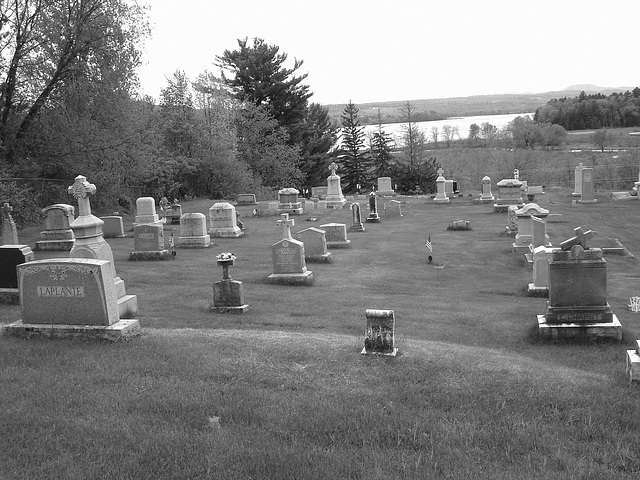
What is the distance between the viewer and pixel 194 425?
528 centimetres

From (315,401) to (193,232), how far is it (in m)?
15.9

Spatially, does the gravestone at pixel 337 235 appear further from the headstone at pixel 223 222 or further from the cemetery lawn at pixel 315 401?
the cemetery lawn at pixel 315 401

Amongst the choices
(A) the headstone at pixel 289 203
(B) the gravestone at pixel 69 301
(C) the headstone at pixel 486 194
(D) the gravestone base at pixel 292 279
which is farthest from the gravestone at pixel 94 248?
(C) the headstone at pixel 486 194

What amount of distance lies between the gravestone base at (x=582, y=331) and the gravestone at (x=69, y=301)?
623 cm

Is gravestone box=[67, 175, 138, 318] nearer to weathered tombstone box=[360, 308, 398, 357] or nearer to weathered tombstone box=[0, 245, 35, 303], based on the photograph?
weathered tombstone box=[0, 245, 35, 303]

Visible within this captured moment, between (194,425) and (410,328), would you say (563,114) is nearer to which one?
(410,328)

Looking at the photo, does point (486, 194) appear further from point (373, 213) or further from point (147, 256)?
point (147, 256)

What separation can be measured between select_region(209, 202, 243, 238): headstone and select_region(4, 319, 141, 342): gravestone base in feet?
50.2

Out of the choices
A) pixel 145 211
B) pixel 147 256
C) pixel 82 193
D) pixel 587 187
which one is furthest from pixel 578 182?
pixel 82 193

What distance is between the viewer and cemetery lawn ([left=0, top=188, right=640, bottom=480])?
15.2 feet

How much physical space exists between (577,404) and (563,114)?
3477 inches

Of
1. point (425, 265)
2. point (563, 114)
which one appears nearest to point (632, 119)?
point (563, 114)

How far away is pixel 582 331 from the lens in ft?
29.9

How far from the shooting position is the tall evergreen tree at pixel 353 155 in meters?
54.0
